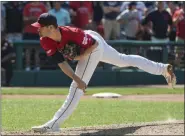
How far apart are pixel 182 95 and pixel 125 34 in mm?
4746

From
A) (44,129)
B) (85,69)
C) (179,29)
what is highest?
(85,69)

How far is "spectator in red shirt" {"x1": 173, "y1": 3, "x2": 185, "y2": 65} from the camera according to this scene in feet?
59.9

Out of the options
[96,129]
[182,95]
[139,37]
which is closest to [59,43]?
[96,129]

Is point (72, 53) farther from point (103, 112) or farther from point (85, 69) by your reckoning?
point (103, 112)

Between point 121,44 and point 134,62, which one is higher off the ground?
point 134,62

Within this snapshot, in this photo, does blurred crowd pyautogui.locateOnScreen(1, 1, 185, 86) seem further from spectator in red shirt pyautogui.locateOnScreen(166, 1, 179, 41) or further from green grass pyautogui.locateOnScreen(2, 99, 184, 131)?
green grass pyautogui.locateOnScreen(2, 99, 184, 131)

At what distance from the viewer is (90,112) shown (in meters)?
10.8

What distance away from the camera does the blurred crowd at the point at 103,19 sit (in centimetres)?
1720

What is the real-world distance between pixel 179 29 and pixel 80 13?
3295 mm

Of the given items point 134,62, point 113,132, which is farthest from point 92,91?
point 113,132

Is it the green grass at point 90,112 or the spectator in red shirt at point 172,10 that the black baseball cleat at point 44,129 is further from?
the spectator in red shirt at point 172,10

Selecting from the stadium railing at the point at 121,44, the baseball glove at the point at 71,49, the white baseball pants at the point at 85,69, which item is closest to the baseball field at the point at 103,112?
the white baseball pants at the point at 85,69

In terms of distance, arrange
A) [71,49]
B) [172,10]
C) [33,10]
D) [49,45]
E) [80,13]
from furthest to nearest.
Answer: [172,10], [80,13], [33,10], [71,49], [49,45]

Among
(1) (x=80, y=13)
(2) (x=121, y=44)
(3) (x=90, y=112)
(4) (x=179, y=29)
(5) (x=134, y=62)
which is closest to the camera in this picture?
(5) (x=134, y=62)
